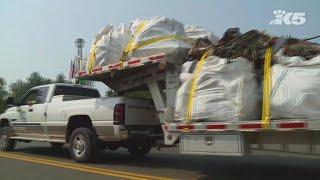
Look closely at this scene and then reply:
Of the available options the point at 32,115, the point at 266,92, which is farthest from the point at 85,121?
the point at 266,92

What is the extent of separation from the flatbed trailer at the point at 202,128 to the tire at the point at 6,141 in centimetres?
495

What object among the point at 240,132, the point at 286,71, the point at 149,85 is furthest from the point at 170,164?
the point at 286,71

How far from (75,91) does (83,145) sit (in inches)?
98.0

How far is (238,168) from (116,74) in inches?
130

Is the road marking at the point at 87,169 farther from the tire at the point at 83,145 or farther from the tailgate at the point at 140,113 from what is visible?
the tailgate at the point at 140,113

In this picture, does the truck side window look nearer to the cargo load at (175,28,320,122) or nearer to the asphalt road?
the asphalt road

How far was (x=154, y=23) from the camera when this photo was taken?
Answer: 10914 mm

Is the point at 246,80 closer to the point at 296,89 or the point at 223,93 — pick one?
the point at 223,93

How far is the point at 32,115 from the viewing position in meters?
14.6

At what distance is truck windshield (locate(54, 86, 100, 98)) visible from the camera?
46.5ft

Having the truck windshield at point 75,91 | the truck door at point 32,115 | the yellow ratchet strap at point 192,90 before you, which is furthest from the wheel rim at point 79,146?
the yellow ratchet strap at point 192,90

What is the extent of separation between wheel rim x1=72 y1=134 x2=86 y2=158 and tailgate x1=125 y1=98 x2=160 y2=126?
4.24ft

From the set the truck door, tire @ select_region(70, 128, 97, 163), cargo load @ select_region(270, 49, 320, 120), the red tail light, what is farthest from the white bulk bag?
the truck door

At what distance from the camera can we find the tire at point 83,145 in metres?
12.1
